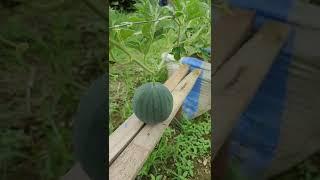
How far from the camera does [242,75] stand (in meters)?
0.39

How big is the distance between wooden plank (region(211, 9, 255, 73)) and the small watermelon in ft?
2.77

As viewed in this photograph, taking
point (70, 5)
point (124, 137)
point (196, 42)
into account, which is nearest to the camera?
point (70, 5)

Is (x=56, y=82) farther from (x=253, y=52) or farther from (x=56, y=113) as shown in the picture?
(x=253, y=52)

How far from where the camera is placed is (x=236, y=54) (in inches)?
15.1

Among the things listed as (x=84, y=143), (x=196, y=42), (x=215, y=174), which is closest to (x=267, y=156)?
(x=215, y=174)

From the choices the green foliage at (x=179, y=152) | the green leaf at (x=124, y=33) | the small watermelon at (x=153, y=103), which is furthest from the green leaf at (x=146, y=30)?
the green foliage at (x=179, y=152)

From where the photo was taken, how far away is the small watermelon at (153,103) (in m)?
1.24

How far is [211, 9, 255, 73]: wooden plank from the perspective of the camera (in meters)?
0.37

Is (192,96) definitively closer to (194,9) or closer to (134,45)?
(194,9)

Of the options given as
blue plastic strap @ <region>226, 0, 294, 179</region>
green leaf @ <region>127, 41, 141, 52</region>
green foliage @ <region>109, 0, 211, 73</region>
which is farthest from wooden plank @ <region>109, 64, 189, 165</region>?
blue plastic strap @ <region>226, 0, 294, 179</region>

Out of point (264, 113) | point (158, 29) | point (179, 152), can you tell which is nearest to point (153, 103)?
point (158, 29)

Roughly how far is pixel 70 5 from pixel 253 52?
0.17 meters

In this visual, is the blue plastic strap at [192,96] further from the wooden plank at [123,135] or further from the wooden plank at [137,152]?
the wooden plank at [123,135]

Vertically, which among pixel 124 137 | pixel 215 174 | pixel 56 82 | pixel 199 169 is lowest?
pixel 199 169
